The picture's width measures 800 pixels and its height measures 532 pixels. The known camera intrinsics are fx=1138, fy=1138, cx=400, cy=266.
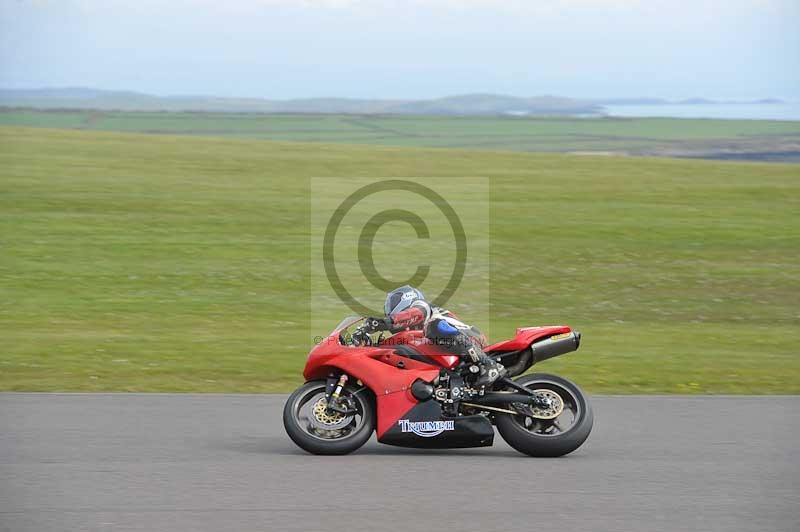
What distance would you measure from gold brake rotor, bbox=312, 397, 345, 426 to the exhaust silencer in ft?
5.23

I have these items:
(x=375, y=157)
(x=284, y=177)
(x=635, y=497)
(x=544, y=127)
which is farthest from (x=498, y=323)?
(x=544, y=127)

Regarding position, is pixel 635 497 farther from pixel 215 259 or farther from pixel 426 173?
pixel 426 173

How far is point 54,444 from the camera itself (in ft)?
28.5

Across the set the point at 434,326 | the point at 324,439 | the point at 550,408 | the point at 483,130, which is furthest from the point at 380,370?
the point at 483,130

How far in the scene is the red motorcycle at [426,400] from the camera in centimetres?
861

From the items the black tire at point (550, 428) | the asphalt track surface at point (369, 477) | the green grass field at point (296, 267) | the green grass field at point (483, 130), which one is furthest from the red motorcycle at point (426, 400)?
the green grass field at point (483, 130)

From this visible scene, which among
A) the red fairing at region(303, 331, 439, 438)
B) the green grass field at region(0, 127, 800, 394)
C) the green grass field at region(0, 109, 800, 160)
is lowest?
the green grass field at region(0, 127, 800, 394)

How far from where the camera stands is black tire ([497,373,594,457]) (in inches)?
334

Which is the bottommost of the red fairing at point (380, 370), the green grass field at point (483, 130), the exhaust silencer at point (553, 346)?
the red fairing at point (380, 370)

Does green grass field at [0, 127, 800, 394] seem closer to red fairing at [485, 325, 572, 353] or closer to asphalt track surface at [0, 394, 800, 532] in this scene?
asphalt track surface at [0, 394, 800, 532]

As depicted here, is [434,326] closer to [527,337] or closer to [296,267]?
[527,337]

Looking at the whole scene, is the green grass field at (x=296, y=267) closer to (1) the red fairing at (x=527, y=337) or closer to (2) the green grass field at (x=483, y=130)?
(1) the red fairing at (x=527, y=337)

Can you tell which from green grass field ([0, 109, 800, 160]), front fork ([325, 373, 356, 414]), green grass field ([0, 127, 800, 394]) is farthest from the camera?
green grass field ([0, 109, 800, 160])

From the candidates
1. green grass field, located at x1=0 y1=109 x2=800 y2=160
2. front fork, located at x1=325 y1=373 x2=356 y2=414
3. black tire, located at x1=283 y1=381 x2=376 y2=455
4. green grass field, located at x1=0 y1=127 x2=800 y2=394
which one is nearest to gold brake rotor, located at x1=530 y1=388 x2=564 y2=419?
black tire, located at x1=283 y1=381 x2=376 y2=455
